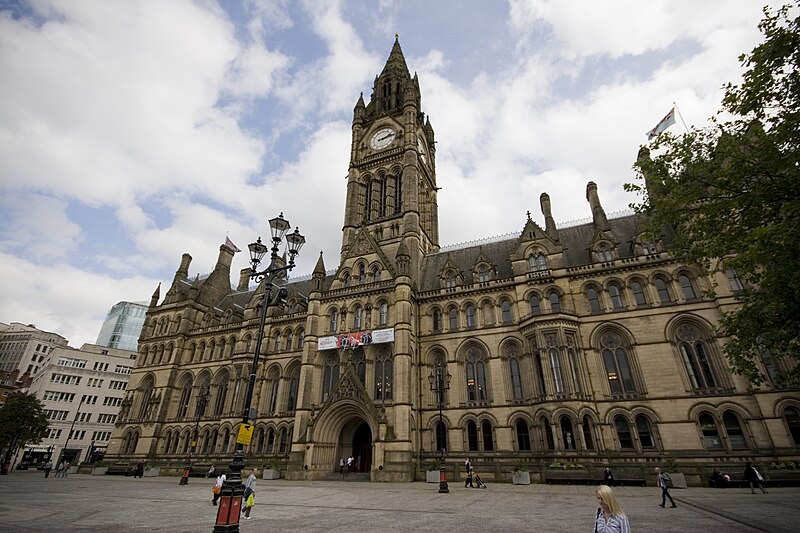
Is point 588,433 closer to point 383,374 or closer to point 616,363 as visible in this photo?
point 616,363

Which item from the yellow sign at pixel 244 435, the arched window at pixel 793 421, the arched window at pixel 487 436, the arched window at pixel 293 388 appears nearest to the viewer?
the yellow sign at pixel 244 435

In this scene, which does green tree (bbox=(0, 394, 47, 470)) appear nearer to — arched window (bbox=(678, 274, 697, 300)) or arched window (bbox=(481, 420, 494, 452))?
arched window (bbox=(481, 420, 494, 452))

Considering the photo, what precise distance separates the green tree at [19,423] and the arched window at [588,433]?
156ft

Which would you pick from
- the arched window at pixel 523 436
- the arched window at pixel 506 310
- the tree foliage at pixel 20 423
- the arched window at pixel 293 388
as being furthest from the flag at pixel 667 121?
the tree foliage at pixel 20 423

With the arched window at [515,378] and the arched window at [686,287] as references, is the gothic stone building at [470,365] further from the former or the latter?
the arched window at [515,378]

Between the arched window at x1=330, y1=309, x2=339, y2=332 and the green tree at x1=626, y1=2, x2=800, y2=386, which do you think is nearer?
the green tree at x1=626, y1=2, x2=800, y2=386

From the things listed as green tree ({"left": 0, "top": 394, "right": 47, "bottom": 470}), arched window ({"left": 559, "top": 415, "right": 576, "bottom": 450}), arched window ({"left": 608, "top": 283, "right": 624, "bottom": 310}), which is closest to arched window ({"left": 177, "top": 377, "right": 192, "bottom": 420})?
green tree ({"left": 0, "top": 394, "right": 47, "bottom": 470})

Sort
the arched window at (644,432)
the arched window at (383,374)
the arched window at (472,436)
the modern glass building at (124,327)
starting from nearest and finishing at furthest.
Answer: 1. the arched window at (644,432)
2. the arched window at (472,436)
3. the arched window at (383,374)
4. the modern glass building at (124,327)

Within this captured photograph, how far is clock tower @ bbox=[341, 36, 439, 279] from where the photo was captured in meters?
40.6

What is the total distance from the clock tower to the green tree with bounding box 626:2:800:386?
23.4 metres

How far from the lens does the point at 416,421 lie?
29.5 metres

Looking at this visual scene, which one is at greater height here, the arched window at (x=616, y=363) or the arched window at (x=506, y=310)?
the arched window at (x=506, y=310)

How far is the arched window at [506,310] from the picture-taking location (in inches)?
1203

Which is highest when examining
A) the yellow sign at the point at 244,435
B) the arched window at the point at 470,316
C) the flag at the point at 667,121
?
the flag at the point at 667,121
